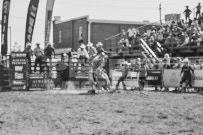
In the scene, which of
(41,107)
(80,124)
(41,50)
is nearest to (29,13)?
(41,50)

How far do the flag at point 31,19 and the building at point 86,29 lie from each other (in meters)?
22.6

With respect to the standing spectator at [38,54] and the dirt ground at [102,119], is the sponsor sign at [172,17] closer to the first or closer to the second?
the standing spectator at [38,54]

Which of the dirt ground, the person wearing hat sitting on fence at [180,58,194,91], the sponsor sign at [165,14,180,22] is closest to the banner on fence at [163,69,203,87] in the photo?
the person wearing hat sitting on fence at [180,58,194,91]

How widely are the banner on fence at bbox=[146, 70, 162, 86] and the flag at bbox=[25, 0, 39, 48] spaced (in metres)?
6.21

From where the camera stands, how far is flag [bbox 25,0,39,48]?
810 inches

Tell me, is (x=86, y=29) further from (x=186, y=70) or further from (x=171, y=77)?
(x=186, y=70)

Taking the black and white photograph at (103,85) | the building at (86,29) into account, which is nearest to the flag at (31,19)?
the black and white photograph at (103,85)

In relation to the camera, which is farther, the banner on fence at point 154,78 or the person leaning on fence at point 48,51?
the person leaning on fence at point 48,51

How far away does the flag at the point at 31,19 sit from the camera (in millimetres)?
20578

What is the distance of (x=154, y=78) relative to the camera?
21062 millimetres

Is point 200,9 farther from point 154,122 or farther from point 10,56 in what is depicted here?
point 154,122

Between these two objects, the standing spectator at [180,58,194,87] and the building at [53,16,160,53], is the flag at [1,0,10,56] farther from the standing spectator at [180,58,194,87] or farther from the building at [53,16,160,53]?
the building at [53,16,160,53]

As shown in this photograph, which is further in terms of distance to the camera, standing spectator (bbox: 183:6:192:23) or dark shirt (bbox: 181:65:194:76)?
standing spectator (bbox: 183:6:192:23)

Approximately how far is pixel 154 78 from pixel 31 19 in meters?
6.72
